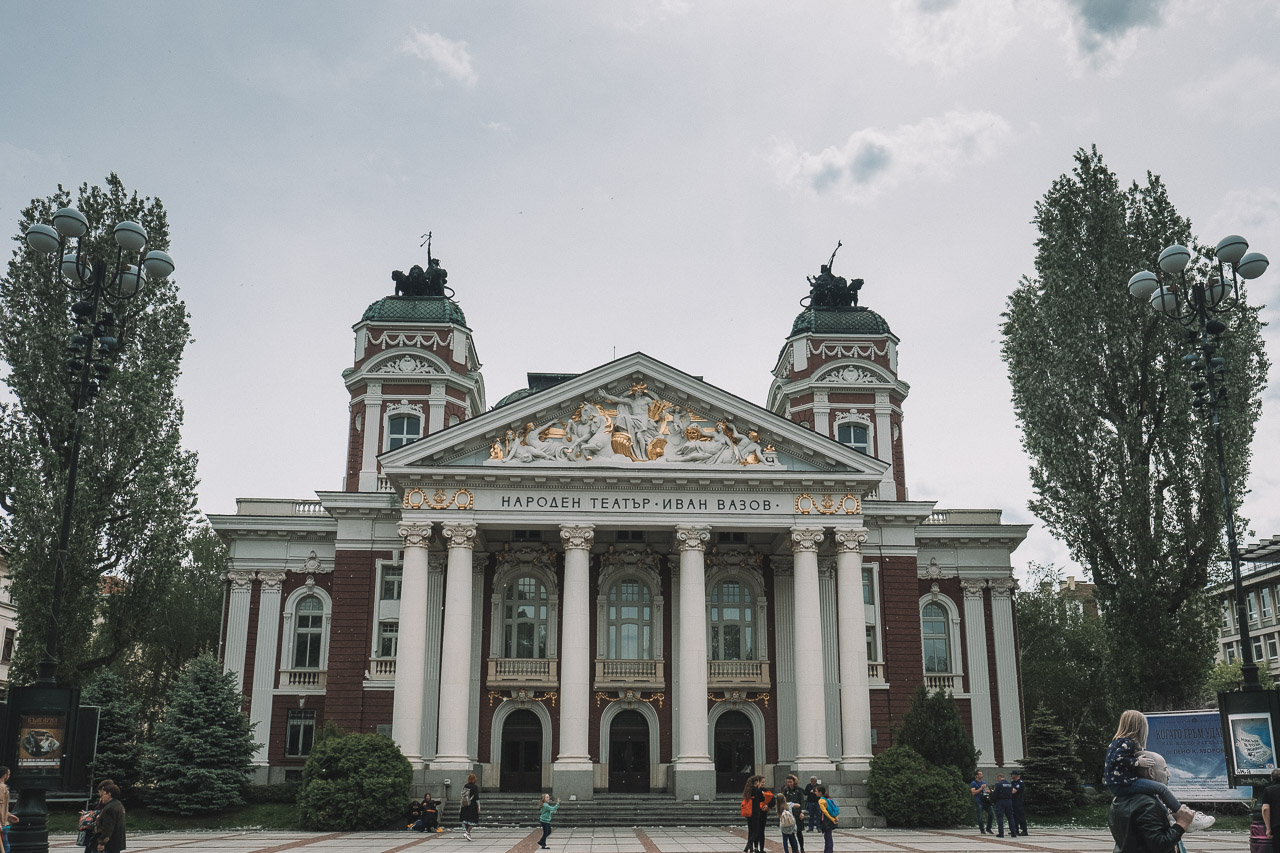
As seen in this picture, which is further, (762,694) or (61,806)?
(762,694)

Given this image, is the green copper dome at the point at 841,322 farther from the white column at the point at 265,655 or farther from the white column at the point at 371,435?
the white column at the point at 265,655

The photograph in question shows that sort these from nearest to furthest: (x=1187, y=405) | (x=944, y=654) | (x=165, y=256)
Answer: (x=165, y=256), (x=1187, y=405), (x=944, y=654)

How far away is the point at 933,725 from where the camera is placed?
34156 mm

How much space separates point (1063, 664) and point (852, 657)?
26180 millimetres

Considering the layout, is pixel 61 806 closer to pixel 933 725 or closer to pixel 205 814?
pixel 205 814

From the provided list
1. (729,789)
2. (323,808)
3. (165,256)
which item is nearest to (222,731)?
(323,808)

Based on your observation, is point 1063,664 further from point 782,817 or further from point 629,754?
point 782,817

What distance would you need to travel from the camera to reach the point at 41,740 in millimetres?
15219

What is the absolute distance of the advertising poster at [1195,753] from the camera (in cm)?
2461

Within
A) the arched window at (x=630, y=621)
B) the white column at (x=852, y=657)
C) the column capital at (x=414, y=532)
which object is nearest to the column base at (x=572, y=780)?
the arched window at (x=630, y=621)

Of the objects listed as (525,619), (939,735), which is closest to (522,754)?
(525,619)

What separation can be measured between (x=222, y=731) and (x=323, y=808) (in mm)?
5362

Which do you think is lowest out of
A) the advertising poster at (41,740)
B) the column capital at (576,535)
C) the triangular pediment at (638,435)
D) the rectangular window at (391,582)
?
the advertising poster at (41,740)

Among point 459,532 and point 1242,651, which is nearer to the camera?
point 1242,651
